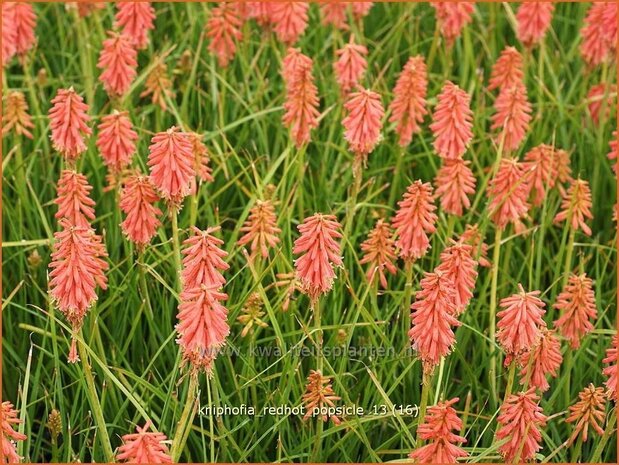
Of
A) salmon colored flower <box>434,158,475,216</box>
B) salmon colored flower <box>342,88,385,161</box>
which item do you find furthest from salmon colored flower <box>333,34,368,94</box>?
salmon colored flower <box>434,158,475,216</box>

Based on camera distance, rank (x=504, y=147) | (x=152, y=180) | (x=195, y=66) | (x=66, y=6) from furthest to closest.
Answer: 1. (x=66, y=6)
2. (x=195, y=66)
3. (x=504, y=147)
4. (x=152, y=180)

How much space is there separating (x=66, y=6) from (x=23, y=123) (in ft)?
3.53

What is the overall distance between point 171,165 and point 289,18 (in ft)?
5.11

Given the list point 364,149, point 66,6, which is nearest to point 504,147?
point 364,149

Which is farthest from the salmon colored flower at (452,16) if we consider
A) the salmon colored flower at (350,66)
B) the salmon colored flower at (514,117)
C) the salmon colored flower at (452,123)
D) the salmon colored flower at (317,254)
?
the salmon colored flower at (317,254)

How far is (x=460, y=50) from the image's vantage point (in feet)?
18.9

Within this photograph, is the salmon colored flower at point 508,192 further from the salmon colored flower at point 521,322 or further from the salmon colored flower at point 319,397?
the salmon colored flower at point 319,397

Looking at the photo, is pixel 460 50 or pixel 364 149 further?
pixel 460 50

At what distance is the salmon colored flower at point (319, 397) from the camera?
369 centimetres

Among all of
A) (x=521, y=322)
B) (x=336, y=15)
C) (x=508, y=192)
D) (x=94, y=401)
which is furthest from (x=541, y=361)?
(x=336, y=15)

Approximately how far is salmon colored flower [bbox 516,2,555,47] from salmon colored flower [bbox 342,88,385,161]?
1293 mm

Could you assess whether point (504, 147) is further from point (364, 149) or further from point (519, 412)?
point (519, 412)

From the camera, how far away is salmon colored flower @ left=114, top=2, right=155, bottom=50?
4.93m

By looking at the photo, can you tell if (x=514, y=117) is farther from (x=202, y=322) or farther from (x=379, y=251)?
(x=202, y=322)
